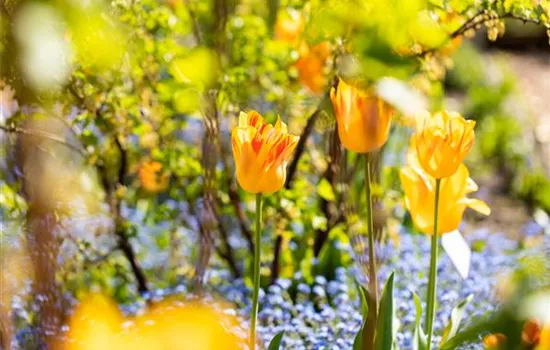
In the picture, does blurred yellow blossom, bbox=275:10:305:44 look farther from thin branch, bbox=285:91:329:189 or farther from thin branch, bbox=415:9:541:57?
thin branch, bbox=415:9:541:57

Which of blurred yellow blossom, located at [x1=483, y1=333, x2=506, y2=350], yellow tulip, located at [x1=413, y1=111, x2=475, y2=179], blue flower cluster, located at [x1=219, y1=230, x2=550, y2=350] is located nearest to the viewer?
blurred yellow blossom, located at [x1=483, y1=333, x2=506, y2=350]

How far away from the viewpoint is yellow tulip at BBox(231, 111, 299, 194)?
4.18ft

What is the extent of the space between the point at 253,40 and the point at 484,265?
0.89 m

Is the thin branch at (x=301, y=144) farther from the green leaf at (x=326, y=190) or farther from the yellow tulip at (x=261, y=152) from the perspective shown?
the yellow tulip at (x=261, y=152)

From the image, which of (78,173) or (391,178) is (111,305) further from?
(391,178)

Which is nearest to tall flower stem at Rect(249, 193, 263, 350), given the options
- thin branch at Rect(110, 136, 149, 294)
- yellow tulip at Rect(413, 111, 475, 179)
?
yellow tulip at Rect(413, 111, 475, 179)

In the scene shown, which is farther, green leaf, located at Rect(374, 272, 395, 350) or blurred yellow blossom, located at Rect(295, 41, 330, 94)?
blurred yellow blossom, located at Rect(295, 41, 330, 94)

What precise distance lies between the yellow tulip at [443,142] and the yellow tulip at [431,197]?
0.38 ft

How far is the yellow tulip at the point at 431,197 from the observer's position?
1.52m

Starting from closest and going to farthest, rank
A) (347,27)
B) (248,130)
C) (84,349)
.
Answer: (347,27), (248,130), (84,349)

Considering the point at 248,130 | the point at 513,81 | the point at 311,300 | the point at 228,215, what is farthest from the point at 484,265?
the point at 513,81

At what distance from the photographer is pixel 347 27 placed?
0.74m

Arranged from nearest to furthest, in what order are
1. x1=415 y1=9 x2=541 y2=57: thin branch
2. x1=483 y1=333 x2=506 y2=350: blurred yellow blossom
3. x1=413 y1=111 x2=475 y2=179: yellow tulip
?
1. x1=483 y1=333 x2=506 y2=350: blurred yellow blossom
2. x1=413 y1=111 x2=475 y2=179: yellow tulip
3. x1=415 y1=9 x2=541 y2=57: thin branch

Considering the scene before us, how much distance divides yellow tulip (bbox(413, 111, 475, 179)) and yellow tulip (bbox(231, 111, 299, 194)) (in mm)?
232
